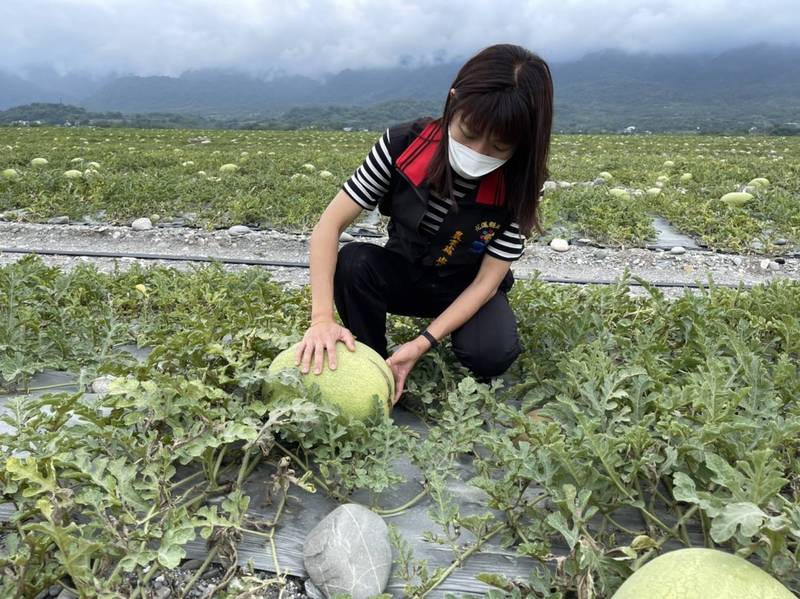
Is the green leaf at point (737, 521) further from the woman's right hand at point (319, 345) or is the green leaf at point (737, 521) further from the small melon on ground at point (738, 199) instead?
the small melon on ground at point (738, 199)

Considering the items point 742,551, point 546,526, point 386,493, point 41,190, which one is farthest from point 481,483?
point 41,190

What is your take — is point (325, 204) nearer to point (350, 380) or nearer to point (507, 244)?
point (507, 244)

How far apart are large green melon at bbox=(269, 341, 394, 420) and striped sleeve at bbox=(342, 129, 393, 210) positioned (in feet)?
2.64

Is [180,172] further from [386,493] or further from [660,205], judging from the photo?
[386,493]

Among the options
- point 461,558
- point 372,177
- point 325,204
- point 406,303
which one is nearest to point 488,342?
point 406,303

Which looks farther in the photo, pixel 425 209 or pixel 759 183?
pixel 759 183

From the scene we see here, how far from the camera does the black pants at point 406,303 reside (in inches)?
121

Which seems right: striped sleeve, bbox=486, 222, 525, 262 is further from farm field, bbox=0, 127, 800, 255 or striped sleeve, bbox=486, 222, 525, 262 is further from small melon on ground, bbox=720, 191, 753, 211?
small melon on ground, bbox=720, 191, 753, 211

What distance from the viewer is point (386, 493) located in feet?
7.92

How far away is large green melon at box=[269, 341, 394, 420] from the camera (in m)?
2.47

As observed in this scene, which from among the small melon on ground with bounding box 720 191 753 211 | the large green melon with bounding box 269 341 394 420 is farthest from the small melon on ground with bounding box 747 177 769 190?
the large green melon with bounding box 269 341 394 420

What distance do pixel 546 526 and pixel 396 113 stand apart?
119 metres

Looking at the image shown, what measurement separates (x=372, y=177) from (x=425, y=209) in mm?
300

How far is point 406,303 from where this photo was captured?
3.42 m
